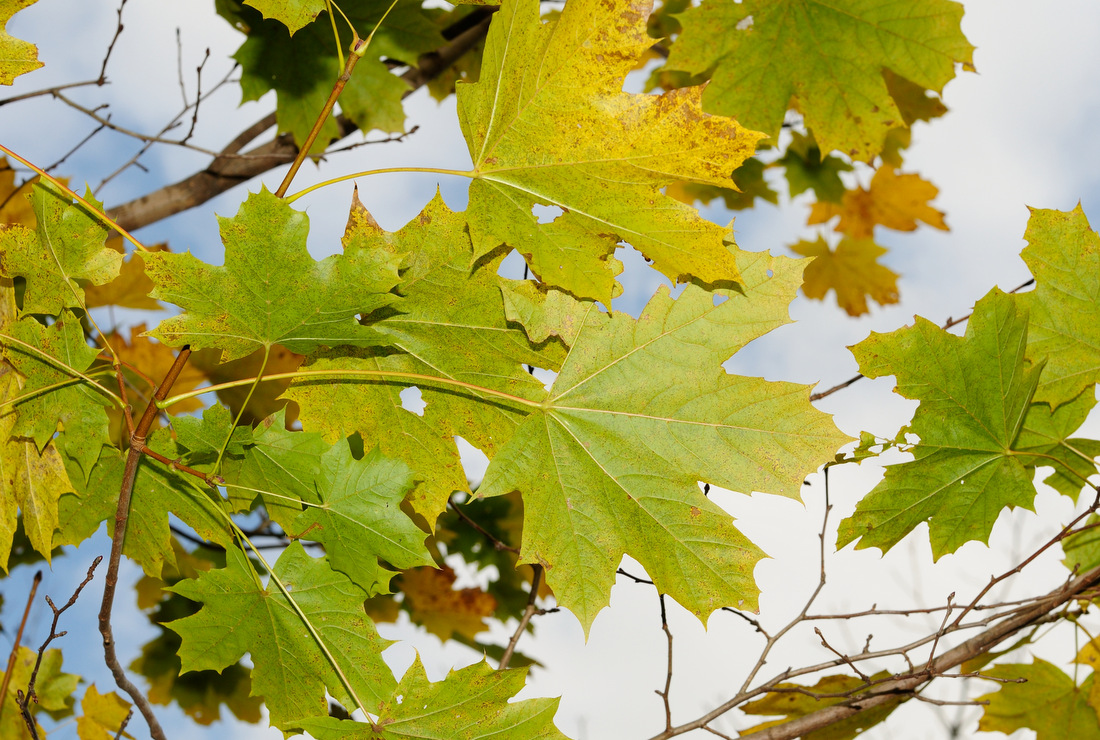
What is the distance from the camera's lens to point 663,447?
1397 millimetres

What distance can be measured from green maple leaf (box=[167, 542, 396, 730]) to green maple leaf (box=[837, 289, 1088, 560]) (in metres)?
1.01

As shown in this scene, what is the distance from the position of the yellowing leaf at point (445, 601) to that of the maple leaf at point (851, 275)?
11.0 ft

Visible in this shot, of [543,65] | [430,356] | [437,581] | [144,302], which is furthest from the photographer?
[437,581]

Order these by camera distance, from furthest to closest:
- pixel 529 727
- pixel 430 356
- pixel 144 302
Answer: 1. pixel 144 302
2. pixel 430 356
3. pixel 529 727

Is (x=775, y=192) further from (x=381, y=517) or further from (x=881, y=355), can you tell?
(x=381, y=517)

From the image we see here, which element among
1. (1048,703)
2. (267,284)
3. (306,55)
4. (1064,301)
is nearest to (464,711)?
(267,284)

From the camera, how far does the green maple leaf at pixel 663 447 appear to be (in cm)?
138

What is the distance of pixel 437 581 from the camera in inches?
153

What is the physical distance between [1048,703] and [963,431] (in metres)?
1.31

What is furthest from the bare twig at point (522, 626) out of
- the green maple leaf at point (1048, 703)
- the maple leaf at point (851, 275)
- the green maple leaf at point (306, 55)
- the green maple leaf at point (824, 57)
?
the maple leaf at point (851, 275)

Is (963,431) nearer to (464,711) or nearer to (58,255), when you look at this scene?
(464,711)

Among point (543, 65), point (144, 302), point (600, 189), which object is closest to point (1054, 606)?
point (600, 189)

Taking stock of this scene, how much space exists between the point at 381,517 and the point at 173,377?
41 cm

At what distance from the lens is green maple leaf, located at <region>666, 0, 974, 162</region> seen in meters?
2.44
